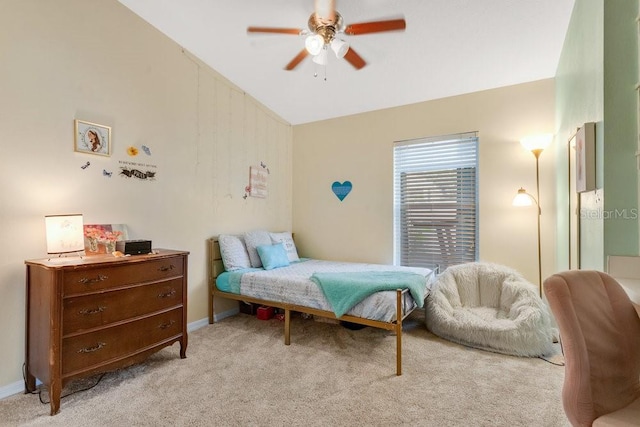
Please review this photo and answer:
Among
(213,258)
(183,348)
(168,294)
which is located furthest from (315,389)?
(213,258)

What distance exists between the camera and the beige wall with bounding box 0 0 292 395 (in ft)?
6.68

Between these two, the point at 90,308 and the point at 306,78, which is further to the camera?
the point at 306,78

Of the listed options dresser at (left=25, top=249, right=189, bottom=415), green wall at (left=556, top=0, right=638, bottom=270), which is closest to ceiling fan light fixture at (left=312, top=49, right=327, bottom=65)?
green wall at (left=556, top=0, right=638, bottom=270)

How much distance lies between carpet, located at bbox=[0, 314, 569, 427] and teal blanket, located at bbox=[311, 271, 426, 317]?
46 centimetres

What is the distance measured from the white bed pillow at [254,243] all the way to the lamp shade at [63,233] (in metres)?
1.72

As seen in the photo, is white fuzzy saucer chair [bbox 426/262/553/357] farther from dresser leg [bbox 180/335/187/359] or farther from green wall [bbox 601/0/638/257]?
dresser leg [bbox 180/335/187/359]

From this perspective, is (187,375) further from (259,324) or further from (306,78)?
(306,78)

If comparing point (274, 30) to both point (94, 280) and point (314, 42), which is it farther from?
point (94, 280)

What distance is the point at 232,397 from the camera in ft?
6.48

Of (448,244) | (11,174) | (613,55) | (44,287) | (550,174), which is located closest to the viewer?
(613,55)

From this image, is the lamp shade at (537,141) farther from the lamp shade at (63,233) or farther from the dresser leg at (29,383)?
the dresser leg at (29,383)

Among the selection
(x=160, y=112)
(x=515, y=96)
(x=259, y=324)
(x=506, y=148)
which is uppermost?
(x=515, y=96)

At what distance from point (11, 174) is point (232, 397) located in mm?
2103

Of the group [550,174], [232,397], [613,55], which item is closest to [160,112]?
[232,397]
